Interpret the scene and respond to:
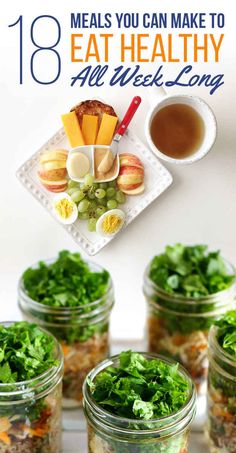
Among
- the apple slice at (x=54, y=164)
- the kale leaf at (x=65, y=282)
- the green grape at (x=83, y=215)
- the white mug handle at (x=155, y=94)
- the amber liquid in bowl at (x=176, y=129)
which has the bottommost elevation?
the kale leaf at (x=65, y=282)

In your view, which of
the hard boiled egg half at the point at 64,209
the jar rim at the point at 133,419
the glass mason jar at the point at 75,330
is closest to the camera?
the jar rim at the point at 133,419

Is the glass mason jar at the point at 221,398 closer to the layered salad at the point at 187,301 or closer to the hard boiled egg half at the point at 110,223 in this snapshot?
the layered salad at the point at 187,301

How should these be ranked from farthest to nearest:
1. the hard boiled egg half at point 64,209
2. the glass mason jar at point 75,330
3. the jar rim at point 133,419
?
the glass mason jar at point 75,330, the hard boiled egg half at point 64,209, the jar rim at point 133,419

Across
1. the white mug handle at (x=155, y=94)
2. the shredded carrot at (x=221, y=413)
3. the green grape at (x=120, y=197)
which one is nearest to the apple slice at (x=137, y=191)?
the green grape at (x=120, y=197)

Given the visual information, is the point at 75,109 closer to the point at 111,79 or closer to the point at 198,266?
the point at 111,79

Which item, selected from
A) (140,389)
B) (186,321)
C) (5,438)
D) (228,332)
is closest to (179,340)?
(186,321)

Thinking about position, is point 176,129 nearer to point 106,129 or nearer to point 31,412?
point 106,129

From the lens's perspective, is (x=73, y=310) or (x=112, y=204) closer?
(x=112, y=204)

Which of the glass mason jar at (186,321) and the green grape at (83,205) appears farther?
the glass mason jar at (186,321)
